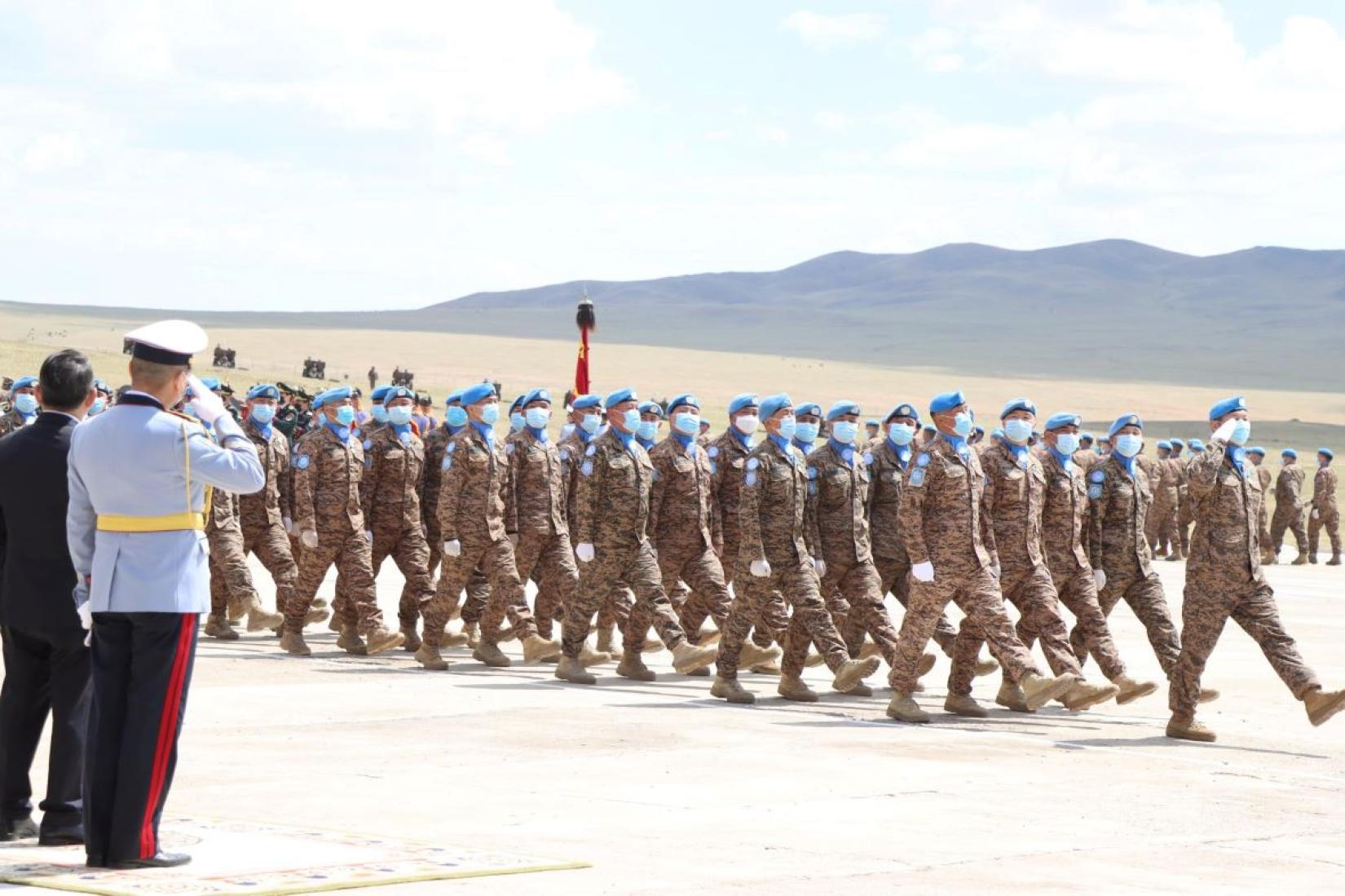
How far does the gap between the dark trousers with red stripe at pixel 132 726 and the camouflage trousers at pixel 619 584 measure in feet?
22.0

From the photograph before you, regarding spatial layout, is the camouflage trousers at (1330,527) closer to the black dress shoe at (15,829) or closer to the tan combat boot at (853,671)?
the tan combat boot at (853,671)

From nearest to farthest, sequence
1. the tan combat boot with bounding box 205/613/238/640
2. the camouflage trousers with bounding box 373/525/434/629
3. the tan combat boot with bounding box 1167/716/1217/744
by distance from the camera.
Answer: the tan combat boot with bounding box 1167/716/1217/744 < the camouflage trousers with bounding box 373/525/434/629 < the tan combat boot with bounding box 205/613/238/640

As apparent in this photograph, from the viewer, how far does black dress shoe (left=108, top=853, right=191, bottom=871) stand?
7324 mm

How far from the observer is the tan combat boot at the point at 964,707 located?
1295 centimetres

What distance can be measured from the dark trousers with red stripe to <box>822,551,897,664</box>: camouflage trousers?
696 cm

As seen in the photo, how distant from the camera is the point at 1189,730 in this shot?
473 inches

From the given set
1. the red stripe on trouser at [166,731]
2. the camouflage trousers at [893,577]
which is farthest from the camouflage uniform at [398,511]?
the red stripe on trouser at [166,731]

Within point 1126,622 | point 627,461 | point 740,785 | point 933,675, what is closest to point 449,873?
point 740,785

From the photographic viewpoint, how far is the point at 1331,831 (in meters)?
9.05

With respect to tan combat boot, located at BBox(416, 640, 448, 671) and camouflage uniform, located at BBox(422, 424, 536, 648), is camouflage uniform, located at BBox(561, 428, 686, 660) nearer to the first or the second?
camouflage uniform, located at BBox(422, 424, 536, 648)

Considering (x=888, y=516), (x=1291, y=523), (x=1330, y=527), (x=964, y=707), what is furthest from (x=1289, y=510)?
(x=964, y=707)

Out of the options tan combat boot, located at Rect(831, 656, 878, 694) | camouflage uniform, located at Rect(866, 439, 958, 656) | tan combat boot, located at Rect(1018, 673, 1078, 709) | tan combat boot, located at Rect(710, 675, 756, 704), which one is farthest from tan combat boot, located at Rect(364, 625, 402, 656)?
tan combat boot, located at Rect(1018, 673, 1078, 709)

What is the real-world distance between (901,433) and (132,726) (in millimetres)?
7942

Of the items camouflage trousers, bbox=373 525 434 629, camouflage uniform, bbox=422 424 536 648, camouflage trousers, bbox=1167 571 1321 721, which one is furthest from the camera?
camouflage trousers, bbox=373 525 434 629
